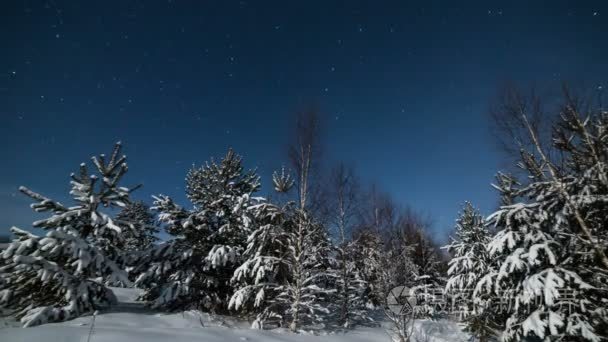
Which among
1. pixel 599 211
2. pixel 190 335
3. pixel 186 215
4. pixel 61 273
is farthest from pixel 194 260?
pixel 599 211

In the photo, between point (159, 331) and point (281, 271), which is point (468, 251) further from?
point (159, 331)

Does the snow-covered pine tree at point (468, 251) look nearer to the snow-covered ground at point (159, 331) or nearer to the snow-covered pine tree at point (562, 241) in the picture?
the snow-covered ground at point (159, 331)

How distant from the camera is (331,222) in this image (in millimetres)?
13180

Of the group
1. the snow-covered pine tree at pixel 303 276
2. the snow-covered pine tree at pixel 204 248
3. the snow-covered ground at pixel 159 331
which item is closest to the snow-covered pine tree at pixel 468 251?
the snow-covered ground at pixel 159 331

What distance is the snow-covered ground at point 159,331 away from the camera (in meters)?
4.94

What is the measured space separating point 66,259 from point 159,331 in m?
4.10

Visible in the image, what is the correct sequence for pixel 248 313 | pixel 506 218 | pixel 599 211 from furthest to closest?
1. pixel 248 313
2. pixel 506 218
3. pixel 599 211

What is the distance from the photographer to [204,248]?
10672 millimetres

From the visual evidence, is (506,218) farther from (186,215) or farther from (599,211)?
(186,215)

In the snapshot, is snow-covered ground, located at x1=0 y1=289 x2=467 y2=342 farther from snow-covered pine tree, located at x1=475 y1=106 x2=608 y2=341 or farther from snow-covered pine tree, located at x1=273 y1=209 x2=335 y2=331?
snow-covered pine tree, located at x1=475 y1=106 x2=608 y2=341

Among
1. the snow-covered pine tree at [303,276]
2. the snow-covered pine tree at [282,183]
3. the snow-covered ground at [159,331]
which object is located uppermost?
the snow-covered pine tree at [282,183]

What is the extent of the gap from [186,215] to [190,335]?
18.5 ft

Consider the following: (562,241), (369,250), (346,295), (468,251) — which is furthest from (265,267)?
(468,251)

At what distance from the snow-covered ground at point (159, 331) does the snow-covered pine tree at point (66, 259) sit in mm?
593
